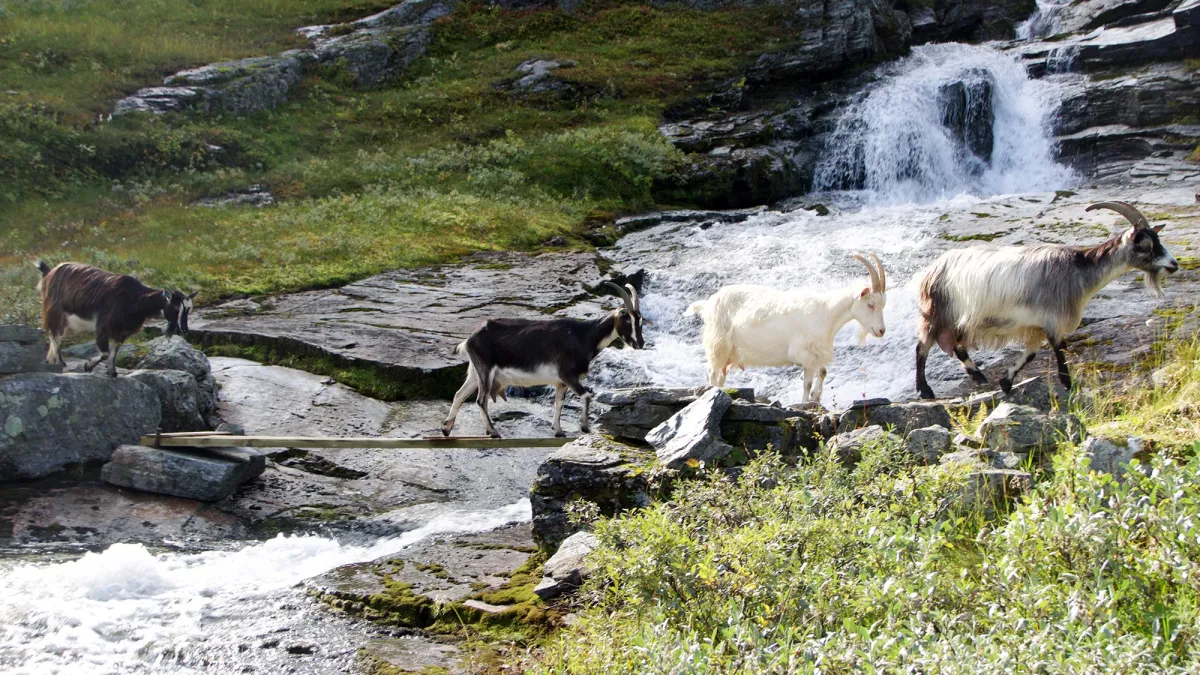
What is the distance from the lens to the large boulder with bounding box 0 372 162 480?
40.4 ft

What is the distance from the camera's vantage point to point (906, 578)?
5406 mm

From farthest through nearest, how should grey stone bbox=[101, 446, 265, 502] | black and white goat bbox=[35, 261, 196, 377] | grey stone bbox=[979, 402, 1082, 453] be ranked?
black and white goat bbox=[35, 261, 196, 377] < grey stone bbox=[101, 446, 265, 502] < grey stone bbox=[979, 402, 1082, 453]

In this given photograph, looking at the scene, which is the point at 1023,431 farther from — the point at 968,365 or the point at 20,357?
the point at 20,357

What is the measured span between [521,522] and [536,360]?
9.18ft

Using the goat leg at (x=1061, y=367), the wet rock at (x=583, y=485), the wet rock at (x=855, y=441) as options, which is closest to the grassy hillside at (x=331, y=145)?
the wet rock at (x=583, y=485)

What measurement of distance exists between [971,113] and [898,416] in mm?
23686

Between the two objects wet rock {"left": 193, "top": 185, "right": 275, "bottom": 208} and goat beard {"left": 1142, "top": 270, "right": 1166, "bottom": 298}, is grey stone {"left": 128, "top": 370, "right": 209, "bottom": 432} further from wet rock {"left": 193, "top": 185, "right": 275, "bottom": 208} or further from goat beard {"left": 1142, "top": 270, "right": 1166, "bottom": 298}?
wet rock {"left": 193, "top": 185, "right": 275, "bottom": 208}

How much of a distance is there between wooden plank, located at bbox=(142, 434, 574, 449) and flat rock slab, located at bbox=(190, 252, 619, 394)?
380 centimetres

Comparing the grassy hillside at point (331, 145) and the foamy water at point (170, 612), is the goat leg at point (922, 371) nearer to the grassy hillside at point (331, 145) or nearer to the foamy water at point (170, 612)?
the foamy water at point (170, 612)

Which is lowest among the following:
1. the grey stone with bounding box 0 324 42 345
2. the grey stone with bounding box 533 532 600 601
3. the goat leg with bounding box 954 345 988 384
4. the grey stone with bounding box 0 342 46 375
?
the grey stone with bounding box 533 532 600 601

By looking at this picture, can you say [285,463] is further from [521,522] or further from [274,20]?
[274,20]

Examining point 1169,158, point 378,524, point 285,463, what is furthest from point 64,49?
point 1169,158

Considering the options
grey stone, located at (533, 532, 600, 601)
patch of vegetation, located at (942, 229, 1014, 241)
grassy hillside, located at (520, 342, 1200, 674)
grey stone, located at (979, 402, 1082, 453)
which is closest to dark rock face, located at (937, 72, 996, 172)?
patch of vegetation, located at (942, 229, 1014, 241)

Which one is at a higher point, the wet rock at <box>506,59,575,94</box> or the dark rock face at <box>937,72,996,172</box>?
the wet rock at <box>506,59,575,94</box>
